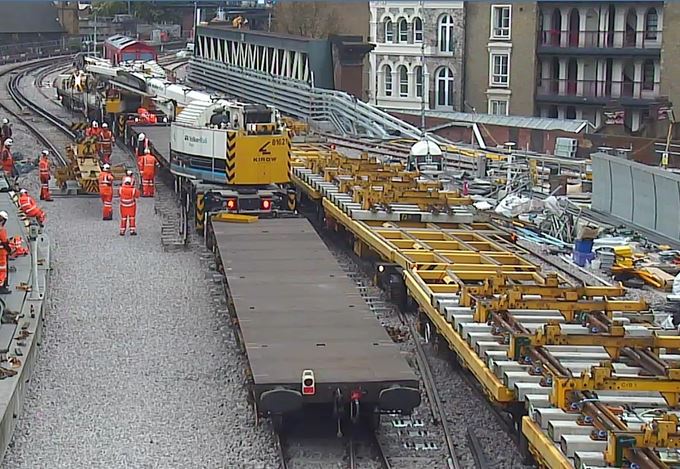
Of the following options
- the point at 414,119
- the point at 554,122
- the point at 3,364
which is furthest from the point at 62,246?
the point at 414,119

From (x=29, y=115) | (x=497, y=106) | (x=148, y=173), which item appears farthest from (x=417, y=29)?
(x=148, y=173)

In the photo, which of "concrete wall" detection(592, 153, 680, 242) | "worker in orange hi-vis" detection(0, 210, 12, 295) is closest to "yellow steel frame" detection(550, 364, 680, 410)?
"worker in orange hi-vis" detection(0, 210, 12, 295)

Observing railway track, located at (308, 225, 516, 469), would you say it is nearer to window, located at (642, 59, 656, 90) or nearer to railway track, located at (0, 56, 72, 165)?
railway track, located at (0, 56, 72, 165)

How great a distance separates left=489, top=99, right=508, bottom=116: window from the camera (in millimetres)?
47062

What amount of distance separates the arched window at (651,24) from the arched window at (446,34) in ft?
25.7

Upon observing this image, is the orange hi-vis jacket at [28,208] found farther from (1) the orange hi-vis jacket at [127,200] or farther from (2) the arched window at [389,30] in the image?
(2) the arched window at [389,30]

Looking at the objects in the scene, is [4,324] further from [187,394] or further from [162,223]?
[162,223]

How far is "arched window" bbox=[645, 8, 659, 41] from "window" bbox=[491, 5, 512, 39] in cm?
532

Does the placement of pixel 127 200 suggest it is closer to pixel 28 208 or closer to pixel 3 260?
pixel 28 208

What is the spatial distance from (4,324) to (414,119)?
32.2 metres

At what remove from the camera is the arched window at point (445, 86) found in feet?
160

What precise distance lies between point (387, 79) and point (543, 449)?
42485 mm

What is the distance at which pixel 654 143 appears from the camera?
34.0 m

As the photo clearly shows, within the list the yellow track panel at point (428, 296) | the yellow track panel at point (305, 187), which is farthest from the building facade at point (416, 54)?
the yellow track panel at point (428, 296)
